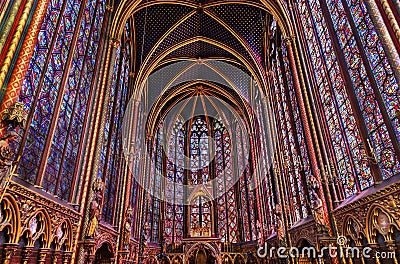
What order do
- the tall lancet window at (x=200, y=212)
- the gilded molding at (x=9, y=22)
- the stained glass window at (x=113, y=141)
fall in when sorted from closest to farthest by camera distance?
the gilded molding at (x=9, y=22)
the stained glass window at (x=113, y=141)
the tall lancet window at (x=200, y=212)

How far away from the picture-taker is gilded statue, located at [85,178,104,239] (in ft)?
31.5

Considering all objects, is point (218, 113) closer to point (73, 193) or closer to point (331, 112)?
point (331, 112)

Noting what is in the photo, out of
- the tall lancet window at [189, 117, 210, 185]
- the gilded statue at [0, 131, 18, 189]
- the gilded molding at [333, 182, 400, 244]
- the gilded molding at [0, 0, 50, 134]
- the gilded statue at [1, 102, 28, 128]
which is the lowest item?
the gilded molding at [333, 182, 400, 244]

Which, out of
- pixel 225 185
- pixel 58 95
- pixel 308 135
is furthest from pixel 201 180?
pixel 58 95

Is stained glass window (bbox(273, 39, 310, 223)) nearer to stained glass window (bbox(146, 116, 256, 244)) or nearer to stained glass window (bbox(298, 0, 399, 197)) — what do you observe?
stained glass window (bbox(298, 0, 399, 197))

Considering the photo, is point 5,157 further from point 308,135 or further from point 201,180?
point 201,180

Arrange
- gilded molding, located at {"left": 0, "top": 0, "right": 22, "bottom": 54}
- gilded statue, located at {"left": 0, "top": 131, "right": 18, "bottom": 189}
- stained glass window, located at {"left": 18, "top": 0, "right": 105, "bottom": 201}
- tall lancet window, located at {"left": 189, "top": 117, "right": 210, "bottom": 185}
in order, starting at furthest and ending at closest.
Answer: tall lancet window, located at {"left": 189, "top": 117, "right": 210, "bottom": 185}, stained glass window, located at {"left": 18, "top": 0, "right": 105, "bottom": 201}, gilded molding, located at {"left": 0, "top": 0, "right": 22, "bottom": 54}, gilded statue, located at {"left": 0, "top": 131, "right": 18, "bottom": 189}

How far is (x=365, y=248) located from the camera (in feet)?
25.8

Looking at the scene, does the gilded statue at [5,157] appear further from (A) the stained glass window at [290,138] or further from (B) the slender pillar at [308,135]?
(A) the stained glass window at [290,138]

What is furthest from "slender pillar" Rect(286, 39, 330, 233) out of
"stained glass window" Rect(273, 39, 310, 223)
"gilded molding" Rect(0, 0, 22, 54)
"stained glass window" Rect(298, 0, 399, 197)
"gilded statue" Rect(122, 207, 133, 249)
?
"gilded molding" Rect(0, 0, 22, 54)

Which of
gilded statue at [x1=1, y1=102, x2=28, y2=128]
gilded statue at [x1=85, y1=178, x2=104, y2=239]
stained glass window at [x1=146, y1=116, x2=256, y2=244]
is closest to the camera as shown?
gilded statue at [x1=1, y1=102, x2=28, y2=128]

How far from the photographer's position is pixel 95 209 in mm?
9969

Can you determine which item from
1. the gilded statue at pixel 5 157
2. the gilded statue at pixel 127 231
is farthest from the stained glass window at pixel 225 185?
the gilded statue at pixel 5 157

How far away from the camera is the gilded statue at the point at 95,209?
31.5 ft
